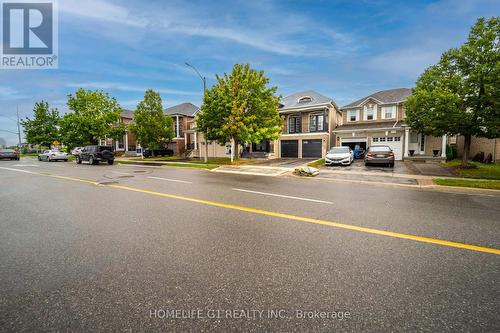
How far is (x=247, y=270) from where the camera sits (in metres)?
3.11

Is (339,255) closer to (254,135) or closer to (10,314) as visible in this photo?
(10,314)

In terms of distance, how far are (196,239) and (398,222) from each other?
4327mm

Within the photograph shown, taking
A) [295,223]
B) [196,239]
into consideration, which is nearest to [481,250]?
[295,223]

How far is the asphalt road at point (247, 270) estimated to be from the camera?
223 centimetres

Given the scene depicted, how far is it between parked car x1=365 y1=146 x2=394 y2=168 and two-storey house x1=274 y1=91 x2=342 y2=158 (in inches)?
372

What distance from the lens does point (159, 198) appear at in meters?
7.69

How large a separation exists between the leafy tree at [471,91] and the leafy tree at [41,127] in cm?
6411

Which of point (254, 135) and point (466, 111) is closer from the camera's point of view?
point (466, 111)

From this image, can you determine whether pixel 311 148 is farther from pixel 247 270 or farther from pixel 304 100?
pixel 247 270

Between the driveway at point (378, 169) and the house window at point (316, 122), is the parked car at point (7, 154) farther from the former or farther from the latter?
the driveway at point (378, 169)

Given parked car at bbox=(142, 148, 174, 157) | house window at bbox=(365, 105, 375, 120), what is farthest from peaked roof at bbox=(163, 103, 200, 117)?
house window at bbox=(365, 105, 375, 120)

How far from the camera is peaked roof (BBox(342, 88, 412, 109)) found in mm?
28141

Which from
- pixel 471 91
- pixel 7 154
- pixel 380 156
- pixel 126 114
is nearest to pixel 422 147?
pixel 380 156

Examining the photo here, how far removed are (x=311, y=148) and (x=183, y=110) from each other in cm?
2644
